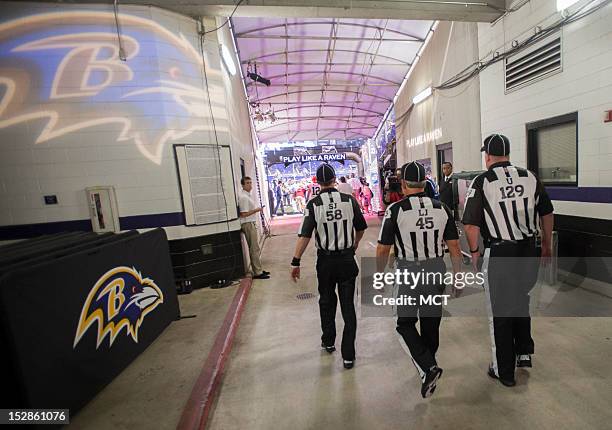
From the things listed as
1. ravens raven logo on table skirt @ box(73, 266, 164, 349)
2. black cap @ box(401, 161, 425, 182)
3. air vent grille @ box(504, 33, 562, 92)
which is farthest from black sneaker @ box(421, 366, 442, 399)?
air vent grille @ box(504, 33, 562, 92)

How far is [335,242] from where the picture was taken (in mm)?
2639

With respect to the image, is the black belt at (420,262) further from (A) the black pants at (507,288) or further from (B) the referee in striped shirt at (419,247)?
(A) the black pants at (507,288)

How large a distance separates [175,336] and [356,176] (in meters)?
16.3

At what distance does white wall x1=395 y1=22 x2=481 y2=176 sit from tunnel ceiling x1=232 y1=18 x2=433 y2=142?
64 cm

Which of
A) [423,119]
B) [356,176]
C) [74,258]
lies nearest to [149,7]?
[74,258]

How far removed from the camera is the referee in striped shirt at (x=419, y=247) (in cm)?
218

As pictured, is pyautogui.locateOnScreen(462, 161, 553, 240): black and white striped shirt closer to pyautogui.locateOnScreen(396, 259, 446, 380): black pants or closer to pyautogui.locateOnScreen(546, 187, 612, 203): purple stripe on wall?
pyautogui.locateOnScreen(396, 259, 446, 380): black pants

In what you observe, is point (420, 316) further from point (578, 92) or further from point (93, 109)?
point (93, 109)

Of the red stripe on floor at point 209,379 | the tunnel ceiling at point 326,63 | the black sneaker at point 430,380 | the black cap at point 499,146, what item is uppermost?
the tunnel ceiling at point 326,63

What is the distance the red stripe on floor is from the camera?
213cm

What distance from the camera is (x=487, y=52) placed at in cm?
551

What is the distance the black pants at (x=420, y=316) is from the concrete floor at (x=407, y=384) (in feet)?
1.01

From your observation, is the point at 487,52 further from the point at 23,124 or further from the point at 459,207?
the point at 23,124

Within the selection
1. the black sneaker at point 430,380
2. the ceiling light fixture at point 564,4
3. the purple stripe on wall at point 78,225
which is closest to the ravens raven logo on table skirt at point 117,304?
the purple stripe on wall at point 78,225
